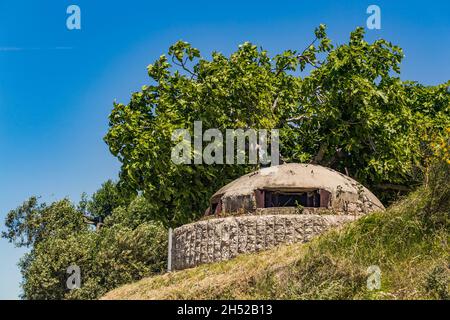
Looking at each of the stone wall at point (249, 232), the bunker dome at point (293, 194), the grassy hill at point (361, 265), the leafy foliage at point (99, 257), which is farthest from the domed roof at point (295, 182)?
the leafy foliage at point (99, 257)

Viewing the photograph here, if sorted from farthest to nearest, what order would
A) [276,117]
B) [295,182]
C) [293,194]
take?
1. [276,117]
2. [293,194]
3. [295,182]

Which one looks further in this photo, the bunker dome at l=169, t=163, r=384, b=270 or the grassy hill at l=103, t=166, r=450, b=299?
the bunker dome at l=169, t=163, r=384, b=270

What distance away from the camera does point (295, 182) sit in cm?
2462

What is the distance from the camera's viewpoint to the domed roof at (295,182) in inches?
968

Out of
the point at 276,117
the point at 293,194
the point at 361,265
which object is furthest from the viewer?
the point at 276,117


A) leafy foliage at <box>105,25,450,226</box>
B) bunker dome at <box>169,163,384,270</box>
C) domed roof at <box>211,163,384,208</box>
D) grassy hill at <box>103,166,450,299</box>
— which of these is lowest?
grassy hill at <box>103,166,450,299</box>

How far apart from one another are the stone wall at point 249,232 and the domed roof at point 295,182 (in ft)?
5.47

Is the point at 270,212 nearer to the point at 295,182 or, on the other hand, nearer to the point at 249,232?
the point at 249,232

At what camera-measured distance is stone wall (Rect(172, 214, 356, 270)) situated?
22312mm

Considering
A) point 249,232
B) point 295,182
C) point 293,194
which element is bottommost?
point 249,232

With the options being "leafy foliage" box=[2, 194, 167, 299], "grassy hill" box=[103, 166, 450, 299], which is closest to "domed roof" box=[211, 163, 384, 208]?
"grassy hill" box=[103, 166, 450, 299]

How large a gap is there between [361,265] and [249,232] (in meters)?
6.04

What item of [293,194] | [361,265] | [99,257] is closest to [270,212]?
[293,194]

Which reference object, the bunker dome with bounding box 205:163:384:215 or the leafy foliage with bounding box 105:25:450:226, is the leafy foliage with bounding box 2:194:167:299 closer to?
the leafy foliage with bounding box 105:25:450:226
